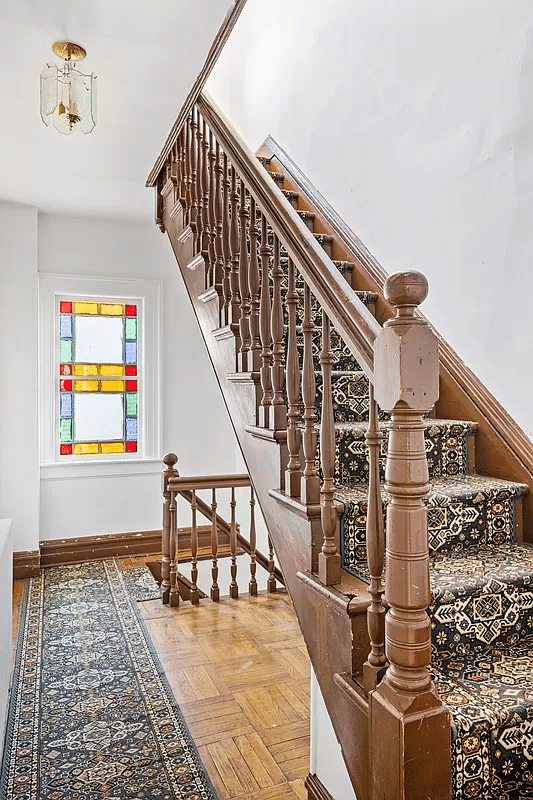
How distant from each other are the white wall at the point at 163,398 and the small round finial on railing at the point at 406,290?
4.01m

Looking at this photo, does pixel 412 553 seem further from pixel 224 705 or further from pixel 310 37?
pixel 310 37

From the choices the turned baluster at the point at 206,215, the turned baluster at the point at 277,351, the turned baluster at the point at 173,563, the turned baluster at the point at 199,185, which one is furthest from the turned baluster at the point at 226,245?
the turned baluster at the point at 173,563

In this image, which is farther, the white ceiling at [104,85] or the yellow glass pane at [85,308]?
the yellow glass pane at [85,308]

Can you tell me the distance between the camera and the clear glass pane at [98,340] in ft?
15.9

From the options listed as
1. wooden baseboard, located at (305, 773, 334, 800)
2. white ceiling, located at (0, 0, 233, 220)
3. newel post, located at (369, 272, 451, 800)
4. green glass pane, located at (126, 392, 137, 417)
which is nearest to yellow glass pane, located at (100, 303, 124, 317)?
green glass pane, located at (126, 392, 137, 417)

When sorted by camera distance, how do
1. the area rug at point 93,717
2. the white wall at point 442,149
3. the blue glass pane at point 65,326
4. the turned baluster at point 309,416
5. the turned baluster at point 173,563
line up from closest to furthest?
1. the turned baluster at point 309,416
2. the area rug at point 93,717
3. the white wall at point 442,149
4. the turned baluster at point 173,563
5. the blue glass pane at point 65,326

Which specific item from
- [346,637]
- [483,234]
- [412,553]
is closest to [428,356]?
[412,553]

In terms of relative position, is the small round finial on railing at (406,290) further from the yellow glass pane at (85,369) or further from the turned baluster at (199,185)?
the yellow glass pane at (85,369)

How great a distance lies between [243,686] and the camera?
8.91 feet

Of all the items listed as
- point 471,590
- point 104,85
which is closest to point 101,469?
point 104,85

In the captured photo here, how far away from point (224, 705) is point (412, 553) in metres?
1.78

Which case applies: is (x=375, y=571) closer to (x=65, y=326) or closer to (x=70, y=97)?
(x=70, y=97)

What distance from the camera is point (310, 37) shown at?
3.79m

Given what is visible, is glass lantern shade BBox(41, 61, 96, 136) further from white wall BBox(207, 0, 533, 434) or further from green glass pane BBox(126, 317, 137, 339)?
green glass pane BBox(126, 317, 137, 339)
